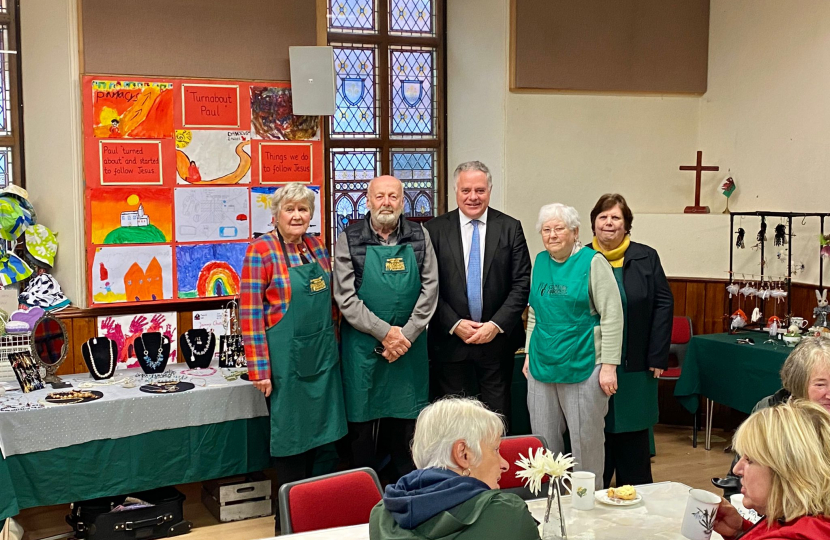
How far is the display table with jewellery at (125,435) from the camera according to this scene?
12.4ft

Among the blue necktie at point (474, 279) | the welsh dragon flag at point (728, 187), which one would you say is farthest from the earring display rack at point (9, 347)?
the welsh dragon flag at point (728, 187)

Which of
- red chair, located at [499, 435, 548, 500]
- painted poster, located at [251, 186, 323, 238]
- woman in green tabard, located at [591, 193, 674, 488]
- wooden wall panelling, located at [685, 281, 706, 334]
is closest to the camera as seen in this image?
red chair, located at [499, 435, 548, 500]

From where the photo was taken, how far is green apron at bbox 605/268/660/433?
4242 mm

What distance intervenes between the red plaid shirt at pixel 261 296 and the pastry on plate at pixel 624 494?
70.4 inches

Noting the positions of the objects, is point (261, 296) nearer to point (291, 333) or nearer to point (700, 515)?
point (291, 333)

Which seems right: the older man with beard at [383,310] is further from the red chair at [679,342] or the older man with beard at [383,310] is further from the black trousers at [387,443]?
the red chair at [679,342]

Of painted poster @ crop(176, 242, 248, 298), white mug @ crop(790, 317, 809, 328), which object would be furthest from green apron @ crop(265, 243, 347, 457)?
white mug @ crop(790, 317, 809, 328)

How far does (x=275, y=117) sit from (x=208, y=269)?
3.16ft

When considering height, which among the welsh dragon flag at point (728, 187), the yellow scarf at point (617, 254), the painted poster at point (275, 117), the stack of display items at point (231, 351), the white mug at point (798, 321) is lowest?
the stack of display items at point (231, 351)

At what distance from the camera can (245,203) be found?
16.8ft

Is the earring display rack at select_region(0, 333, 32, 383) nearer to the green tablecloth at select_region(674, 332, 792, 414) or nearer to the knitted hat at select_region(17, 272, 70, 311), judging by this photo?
the knitted hat at select_region(17, 272, 70, 311)

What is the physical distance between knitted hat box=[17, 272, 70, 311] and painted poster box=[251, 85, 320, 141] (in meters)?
1.37

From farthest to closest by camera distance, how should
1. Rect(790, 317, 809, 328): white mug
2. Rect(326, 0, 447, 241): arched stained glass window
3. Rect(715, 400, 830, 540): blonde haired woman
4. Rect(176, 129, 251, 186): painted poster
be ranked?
Rect(326, 0, 447, 241): arched stained glass window, Rect(790, 317, 809, 328): white mug, Rect(176, 129, 251, 186): painted poster, Rect(715, 400, 830, 540): blonde haired woman

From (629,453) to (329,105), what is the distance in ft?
8.38
